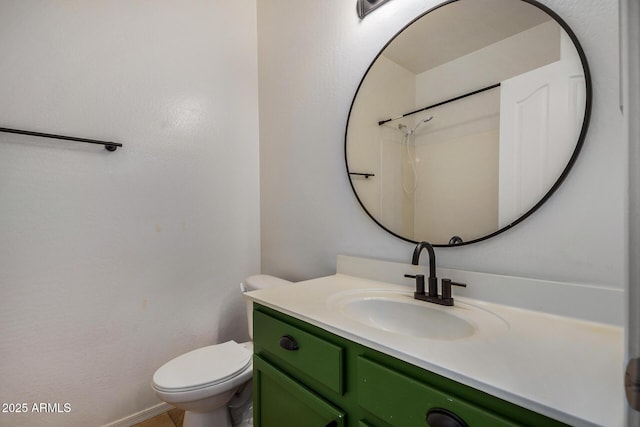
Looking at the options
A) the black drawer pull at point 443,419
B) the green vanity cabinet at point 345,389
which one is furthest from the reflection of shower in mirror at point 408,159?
the black drawer pull at point 443,419

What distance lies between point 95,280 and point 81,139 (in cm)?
73

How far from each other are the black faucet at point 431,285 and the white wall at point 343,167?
0.40 feet

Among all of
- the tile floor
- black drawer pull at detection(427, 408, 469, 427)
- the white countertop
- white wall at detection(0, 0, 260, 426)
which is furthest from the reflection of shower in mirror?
the tile floor

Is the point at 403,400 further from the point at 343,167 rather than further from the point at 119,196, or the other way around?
the point at 119,196

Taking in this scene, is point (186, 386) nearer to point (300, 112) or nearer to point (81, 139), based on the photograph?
point (81, 139)

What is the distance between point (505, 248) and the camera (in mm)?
953

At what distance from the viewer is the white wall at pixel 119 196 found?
133cm

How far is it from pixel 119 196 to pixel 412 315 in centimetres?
161

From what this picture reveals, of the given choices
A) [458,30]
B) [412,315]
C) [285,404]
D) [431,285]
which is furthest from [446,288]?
[458,30]

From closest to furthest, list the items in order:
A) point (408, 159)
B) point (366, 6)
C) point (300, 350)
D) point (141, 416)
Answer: point (300, 350), point (408, 159), point (366, 6), point (141, 416)

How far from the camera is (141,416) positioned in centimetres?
162

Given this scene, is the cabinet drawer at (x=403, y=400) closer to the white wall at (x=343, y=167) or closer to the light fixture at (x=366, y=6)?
the white wall at (x=343, y=167)

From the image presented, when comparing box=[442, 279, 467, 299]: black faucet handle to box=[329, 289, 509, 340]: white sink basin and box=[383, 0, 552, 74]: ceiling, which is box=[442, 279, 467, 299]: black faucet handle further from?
box=[383, 0, 552, 74]: ceiling

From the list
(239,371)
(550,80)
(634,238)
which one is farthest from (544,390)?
(239,371)
